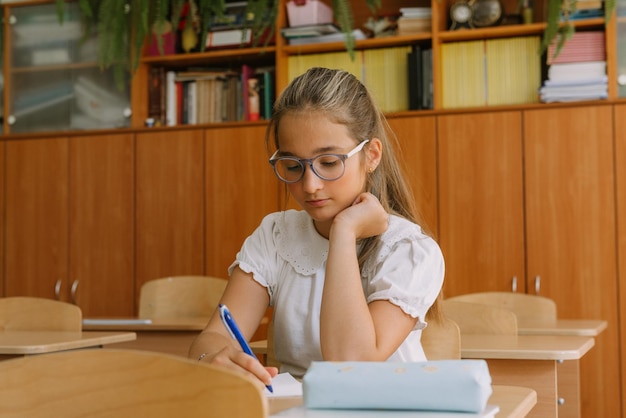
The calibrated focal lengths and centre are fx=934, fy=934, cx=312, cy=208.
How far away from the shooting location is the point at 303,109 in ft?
5.74

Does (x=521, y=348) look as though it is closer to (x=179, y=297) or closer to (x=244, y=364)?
(x=244, y=364)

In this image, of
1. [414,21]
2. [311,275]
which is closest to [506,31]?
[414,21]

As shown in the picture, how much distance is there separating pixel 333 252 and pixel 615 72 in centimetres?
304

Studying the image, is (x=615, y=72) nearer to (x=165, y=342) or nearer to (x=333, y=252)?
(x=165, y=342)

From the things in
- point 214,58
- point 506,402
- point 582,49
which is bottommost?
point 506,402

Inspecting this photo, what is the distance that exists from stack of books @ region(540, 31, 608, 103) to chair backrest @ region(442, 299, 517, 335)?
1.70 meters

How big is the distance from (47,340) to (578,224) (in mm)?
2542

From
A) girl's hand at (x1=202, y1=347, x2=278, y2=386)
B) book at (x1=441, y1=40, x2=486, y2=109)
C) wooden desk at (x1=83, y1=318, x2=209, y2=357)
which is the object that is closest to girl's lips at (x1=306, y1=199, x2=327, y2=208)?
girl's hand at (x1=202, y1=347, x2=278, y2=386)

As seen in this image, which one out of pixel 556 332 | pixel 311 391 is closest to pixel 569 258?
pixel 556 332

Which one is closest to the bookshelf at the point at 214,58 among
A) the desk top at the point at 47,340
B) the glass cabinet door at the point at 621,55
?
the glass cabinet door at the point at 621,55

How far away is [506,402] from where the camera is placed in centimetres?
132

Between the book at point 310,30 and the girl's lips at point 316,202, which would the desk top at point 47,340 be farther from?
the book at point 310,30

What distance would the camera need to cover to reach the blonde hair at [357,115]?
1.76 meters

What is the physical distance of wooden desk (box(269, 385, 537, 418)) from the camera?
3.98 ft
